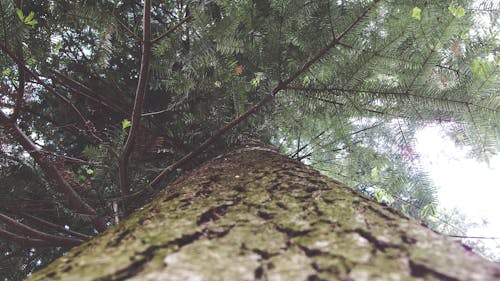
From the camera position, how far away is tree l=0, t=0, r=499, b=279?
1.74 m

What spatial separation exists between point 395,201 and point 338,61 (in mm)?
2271

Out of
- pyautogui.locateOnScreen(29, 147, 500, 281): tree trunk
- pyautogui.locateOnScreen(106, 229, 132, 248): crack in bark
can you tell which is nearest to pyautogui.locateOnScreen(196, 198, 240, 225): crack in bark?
pyautogui.locateOnScreen(29, 147, 500, 281): tree trunk

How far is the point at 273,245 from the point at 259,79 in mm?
1911

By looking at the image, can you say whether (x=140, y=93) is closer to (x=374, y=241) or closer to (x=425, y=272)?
(x=374, y=241)

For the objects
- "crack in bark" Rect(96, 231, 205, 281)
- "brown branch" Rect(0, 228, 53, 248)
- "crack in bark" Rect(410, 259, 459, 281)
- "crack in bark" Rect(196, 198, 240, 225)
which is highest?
"crack in bark" Rect(196, 198, 240, 225)

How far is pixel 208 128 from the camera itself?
2.62 m

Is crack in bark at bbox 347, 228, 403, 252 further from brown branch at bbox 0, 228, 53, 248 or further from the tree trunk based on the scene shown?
brown branch at bbox 0, 228, 53, 248

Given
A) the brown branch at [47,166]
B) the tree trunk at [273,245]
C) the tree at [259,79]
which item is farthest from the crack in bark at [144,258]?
the brown branch at [47,166]

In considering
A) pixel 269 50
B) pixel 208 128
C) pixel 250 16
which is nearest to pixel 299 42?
pixel 269 50

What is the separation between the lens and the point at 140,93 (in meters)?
1.90

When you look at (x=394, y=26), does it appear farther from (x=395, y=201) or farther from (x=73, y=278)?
(x=395, y=201)

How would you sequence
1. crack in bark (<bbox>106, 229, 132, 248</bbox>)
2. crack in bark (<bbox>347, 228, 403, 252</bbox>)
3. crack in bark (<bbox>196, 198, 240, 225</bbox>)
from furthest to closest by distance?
crack in bark (<bbox>196, 198, 240, 225</bbox>) < crack in bark (<bbox>106, 229, 132, 248</bbox>) < crack in bark (<bbox>347, 228, 403, 252</bbox>)

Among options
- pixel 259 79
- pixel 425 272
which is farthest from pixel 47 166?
pixel 425 272

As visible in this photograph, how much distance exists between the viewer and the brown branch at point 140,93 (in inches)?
68.2
